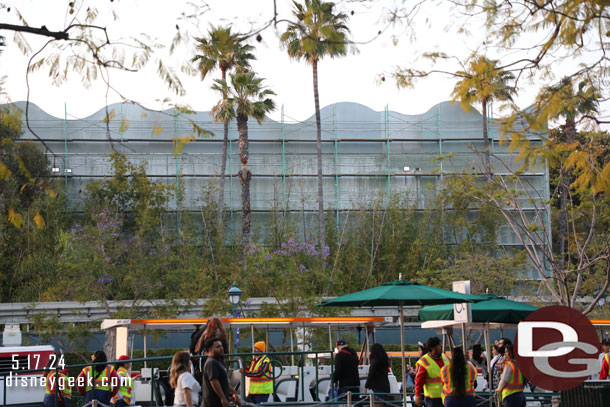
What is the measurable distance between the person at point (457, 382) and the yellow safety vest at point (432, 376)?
0.40 m

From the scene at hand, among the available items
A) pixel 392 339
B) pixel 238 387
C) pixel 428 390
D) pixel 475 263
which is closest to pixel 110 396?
pixel 238 387

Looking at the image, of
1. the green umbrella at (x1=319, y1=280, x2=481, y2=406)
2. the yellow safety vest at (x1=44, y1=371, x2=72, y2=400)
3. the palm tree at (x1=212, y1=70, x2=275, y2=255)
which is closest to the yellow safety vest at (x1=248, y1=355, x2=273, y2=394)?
the green umbrella at (x1=319, y1=280, x2=481, y2=406)

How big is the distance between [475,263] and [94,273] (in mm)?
16670

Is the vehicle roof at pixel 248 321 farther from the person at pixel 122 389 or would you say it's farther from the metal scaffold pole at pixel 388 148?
the metal scaffold pole at pixel 388 148

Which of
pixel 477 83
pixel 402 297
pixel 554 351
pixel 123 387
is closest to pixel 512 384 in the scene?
pixel 554 351

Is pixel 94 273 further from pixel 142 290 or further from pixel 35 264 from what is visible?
pixel 35 264

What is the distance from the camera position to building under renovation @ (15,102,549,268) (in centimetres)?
4694

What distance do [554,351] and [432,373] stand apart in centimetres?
223

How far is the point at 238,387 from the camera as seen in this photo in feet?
50.2

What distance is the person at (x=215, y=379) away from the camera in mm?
9297

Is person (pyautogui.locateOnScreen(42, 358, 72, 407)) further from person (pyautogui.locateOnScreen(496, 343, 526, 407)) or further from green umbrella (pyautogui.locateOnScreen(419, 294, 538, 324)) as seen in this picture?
green umbrella (pyautogui.locateOnScreen(419, 294, 538, 324))

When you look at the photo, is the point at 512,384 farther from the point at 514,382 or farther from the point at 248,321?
the point at 248,321

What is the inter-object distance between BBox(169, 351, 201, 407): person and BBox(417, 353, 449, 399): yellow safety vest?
9.94 ft

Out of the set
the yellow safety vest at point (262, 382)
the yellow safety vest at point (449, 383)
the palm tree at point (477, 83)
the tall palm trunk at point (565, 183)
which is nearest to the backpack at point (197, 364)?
the yellow safety vest at point (262, 382)
